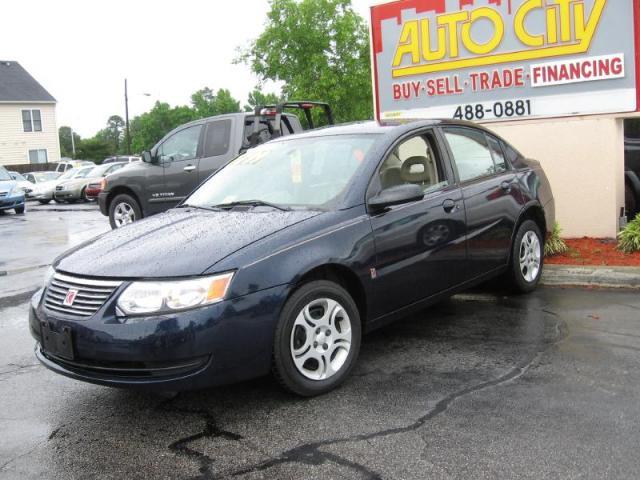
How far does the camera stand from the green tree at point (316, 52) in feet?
112

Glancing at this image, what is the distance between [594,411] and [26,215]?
1992 cm

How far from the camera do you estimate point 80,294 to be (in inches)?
147

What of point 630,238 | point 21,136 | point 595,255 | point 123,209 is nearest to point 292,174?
point 595,255

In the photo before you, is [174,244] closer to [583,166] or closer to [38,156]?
[583,166]

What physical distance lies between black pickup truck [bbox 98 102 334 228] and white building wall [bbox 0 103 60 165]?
38559 mm

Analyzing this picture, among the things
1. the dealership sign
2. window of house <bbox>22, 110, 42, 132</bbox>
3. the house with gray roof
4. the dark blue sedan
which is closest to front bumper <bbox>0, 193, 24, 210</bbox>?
the dealership sign

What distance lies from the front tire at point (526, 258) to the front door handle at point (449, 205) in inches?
42.1

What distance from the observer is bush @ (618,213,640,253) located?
24.3 ft

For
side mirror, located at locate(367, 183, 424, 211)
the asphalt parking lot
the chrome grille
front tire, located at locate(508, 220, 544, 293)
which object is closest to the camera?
the asphalt parking lot

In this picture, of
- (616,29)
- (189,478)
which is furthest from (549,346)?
(616,29)

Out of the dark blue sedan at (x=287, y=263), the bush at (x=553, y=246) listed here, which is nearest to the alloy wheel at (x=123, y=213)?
the dark blue sedan at (x=287, y=263)

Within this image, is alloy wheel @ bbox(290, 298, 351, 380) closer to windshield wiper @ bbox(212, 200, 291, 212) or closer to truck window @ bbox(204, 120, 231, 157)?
windshield wiper @ bbox(212, 200, 291, 212)

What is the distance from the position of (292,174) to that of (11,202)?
18149mm

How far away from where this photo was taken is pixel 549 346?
479 cm
